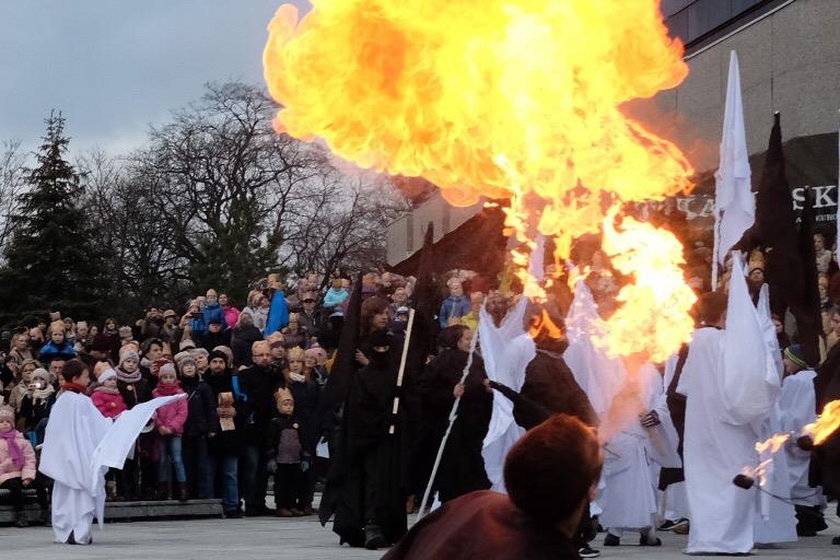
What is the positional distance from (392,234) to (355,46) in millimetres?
26405

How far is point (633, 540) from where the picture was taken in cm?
1505

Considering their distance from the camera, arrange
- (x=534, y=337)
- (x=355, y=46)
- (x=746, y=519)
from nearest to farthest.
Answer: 1. (x=355, y=46)
2. (x=746, y=519)
3. (x=534, y=337)

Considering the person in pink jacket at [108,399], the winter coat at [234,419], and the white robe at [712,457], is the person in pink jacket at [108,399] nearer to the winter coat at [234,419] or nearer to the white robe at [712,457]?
the winter coat at [234,419]

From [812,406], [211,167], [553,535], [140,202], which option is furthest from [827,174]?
[140,202]

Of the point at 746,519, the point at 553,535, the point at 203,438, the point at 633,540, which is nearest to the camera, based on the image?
the point at 553,535

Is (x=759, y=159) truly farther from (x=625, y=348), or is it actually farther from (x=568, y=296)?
(x=625, y=348)

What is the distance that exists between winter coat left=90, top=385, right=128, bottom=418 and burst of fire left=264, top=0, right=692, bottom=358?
6916mm

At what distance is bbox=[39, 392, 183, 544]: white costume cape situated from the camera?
15320 mm

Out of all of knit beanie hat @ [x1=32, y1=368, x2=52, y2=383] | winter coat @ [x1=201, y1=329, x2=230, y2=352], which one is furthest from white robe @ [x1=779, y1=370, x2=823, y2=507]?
winter coat @ [x1=201, y1=329, x2=230, y2=352]

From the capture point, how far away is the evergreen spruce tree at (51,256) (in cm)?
4666

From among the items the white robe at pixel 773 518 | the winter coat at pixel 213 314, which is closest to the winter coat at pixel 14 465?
the winter coat at pixel 213 314

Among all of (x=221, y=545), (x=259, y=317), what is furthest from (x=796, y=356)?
(x=259, y=317)

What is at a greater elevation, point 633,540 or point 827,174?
point 827,174

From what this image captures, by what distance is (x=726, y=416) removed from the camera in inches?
513
